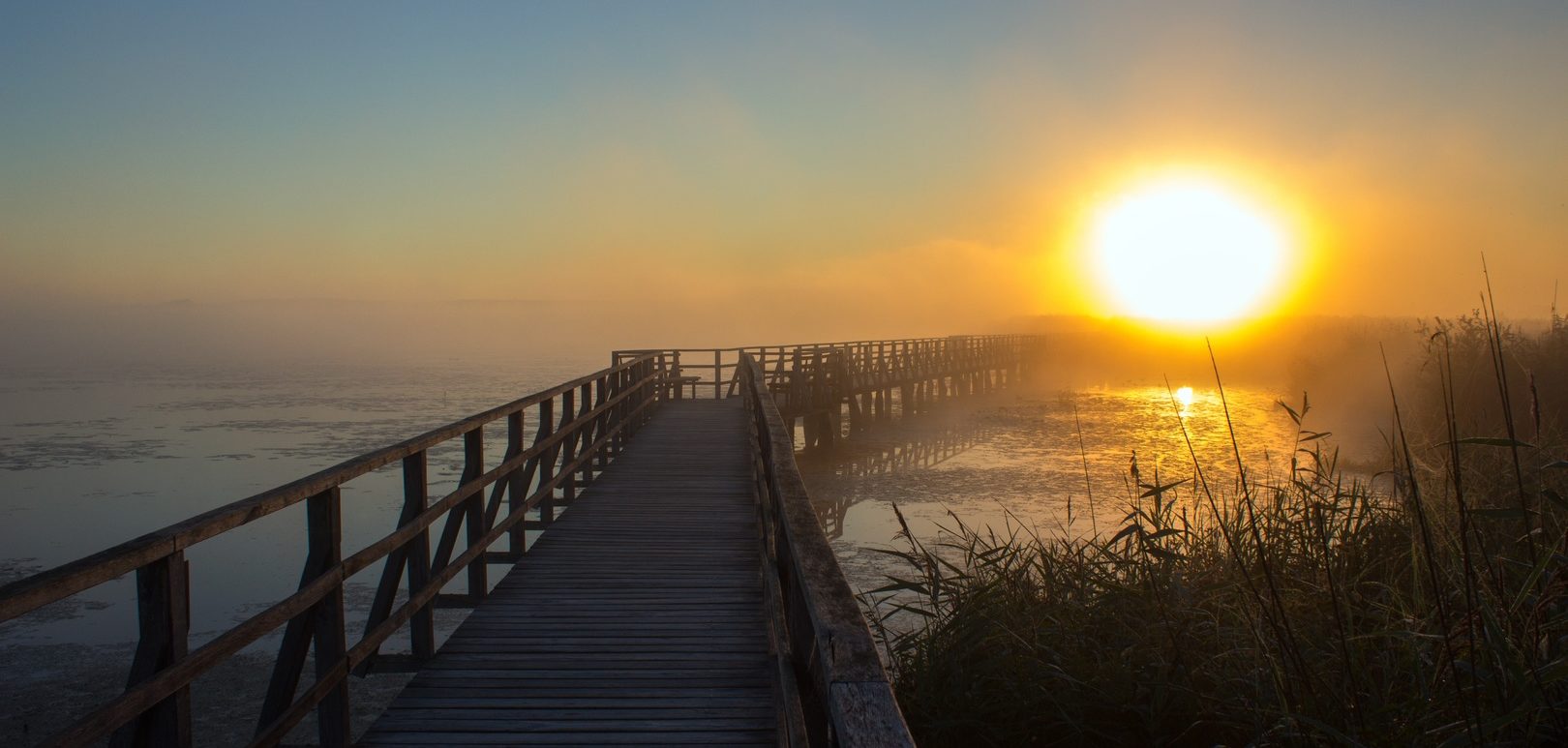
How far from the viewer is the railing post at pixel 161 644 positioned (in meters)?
2.25

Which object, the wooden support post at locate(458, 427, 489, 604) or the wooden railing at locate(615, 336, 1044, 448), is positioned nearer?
the wooden support post at locate(458, 427, 489, 604)

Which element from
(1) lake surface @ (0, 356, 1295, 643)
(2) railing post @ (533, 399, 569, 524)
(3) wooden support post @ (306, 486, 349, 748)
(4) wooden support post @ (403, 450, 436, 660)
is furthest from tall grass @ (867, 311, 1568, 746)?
(2) railing post @ (533, 399, 569, 524)

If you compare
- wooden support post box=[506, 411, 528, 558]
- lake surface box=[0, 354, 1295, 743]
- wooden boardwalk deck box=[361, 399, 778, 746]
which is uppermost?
wooden support post box=[506, 411, 528, 558]

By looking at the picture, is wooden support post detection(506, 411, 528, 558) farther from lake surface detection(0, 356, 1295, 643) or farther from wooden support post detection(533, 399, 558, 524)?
lake surface detection(0, 356, 1295, 643)

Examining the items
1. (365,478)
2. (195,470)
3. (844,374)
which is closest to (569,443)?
(844,374)

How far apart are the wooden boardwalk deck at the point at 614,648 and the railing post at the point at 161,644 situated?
3.77ft

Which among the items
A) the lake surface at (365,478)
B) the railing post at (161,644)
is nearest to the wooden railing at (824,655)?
the railing post at (161,644)

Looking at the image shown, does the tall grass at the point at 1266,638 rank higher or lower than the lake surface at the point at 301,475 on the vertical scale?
higher

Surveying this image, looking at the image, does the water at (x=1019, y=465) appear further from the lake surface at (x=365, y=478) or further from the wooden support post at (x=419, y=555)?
the wooden support post at (x=419, y=555)

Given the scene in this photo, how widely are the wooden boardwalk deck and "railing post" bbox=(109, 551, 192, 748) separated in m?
1.15

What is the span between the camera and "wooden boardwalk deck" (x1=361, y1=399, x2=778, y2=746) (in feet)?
11.7

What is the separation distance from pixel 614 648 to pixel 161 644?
2376 mm

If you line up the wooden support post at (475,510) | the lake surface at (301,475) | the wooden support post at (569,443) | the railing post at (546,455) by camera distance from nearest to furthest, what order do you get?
the wooden support post at (475,510) → the railing post at (546,455) → the wooden support post at (569,443) → the lake surface at (301,475)

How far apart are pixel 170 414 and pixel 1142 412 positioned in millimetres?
38878
